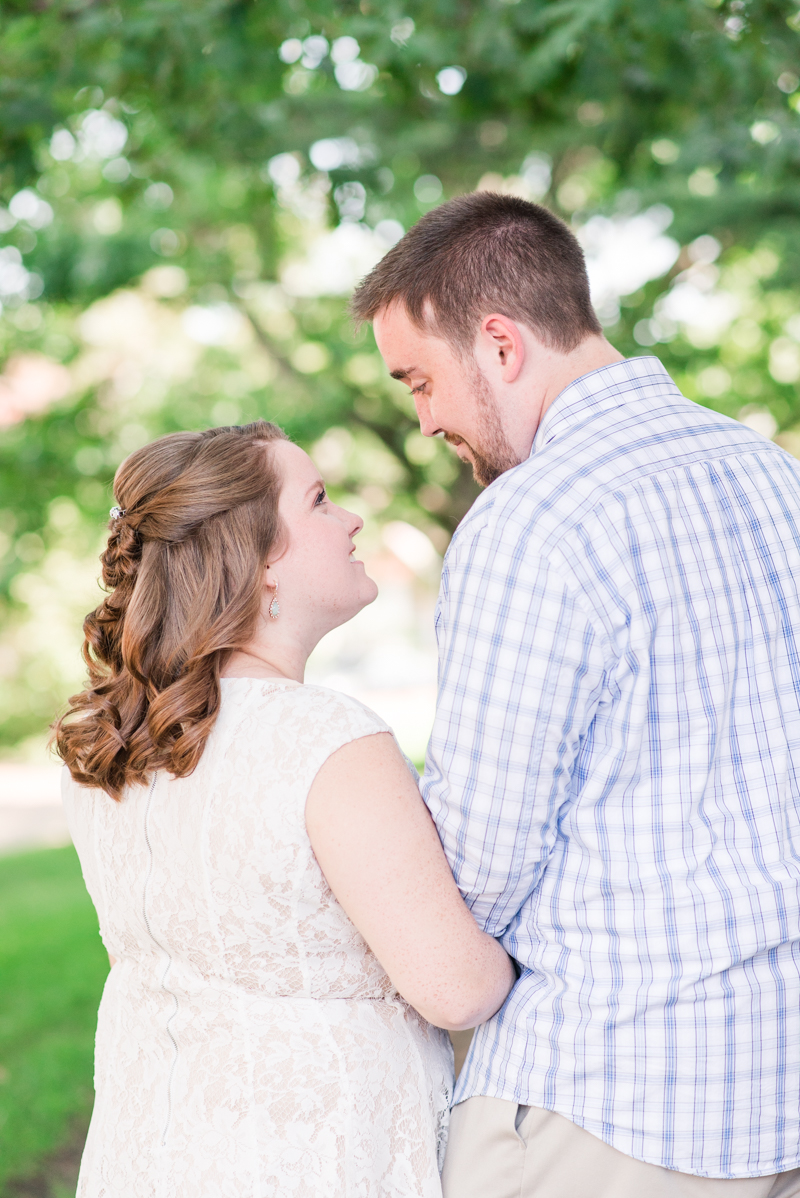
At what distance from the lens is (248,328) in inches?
483

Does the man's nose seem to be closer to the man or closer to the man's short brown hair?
the man's short brown hair

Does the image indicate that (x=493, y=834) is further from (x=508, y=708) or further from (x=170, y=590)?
(x=170, y=590)

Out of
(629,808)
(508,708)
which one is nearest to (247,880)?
(508,708)

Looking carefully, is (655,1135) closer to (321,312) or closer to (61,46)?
(61,46)

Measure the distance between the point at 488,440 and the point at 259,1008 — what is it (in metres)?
1.15

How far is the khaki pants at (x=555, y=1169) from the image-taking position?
1.65 metres

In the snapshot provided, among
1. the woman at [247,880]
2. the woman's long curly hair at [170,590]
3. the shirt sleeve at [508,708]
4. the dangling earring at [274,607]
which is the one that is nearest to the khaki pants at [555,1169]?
the woman at [247,880]

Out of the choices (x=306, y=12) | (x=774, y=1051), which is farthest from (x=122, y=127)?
(x=774, y=1051)

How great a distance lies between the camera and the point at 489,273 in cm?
211

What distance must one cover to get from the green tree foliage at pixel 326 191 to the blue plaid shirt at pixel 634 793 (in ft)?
7.22

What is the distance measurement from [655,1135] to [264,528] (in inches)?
48.0

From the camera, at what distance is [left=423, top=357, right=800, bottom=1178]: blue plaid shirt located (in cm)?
164

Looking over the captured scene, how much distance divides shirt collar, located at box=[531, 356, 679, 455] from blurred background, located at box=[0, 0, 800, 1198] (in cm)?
→ 182

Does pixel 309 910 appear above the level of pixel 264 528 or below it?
below
